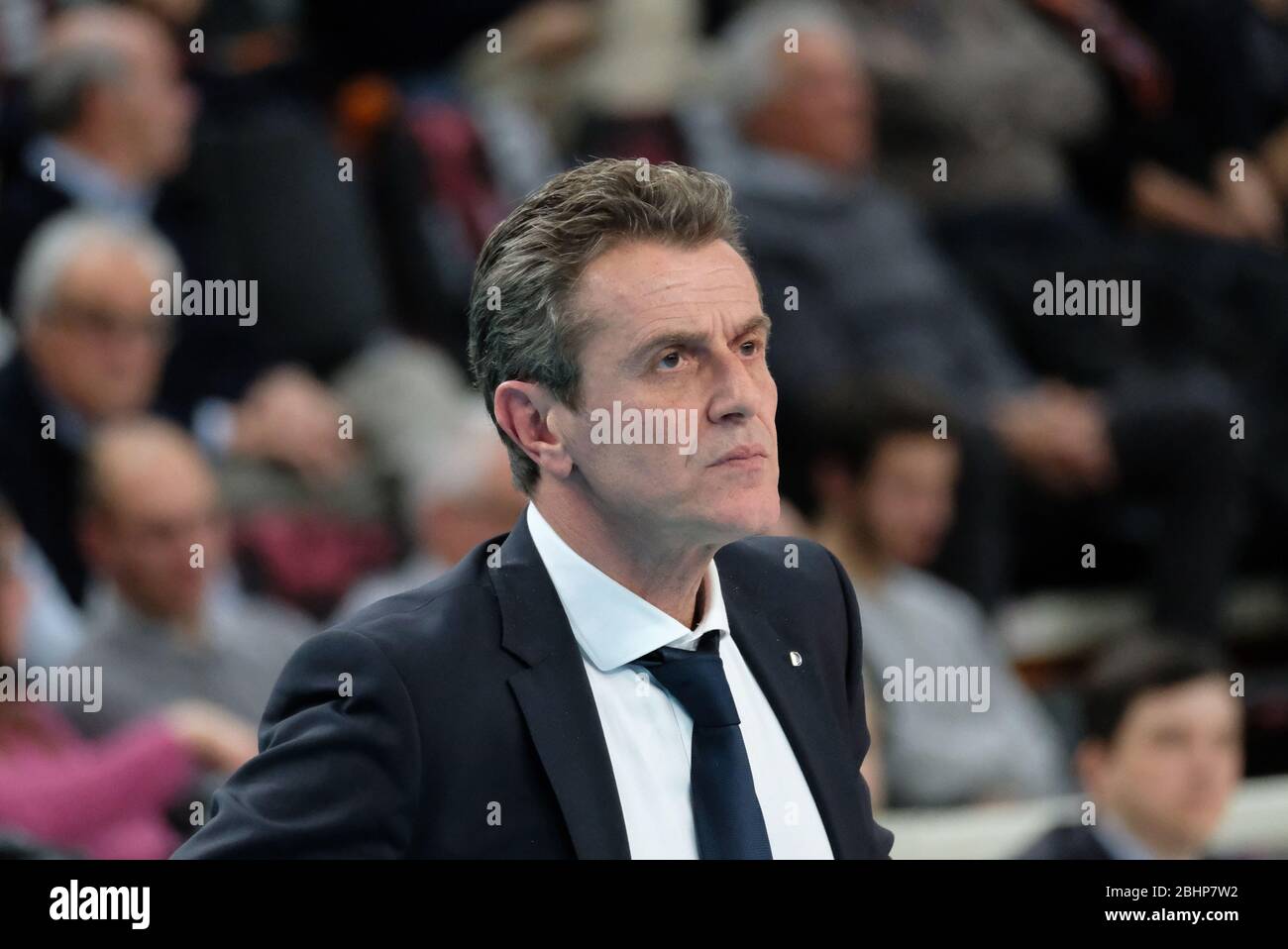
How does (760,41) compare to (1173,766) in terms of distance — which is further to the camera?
(760,41)

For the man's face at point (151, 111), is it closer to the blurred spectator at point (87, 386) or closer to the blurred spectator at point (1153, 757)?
the blurred spectator at point (87, 386)

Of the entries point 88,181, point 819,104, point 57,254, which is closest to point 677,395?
point 57,254

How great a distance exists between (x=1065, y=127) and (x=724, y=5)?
658mm

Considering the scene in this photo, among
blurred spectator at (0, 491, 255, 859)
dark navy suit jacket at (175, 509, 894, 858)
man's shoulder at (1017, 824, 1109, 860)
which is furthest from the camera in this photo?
man's shoulder at (1017, 824, 1109, 860)

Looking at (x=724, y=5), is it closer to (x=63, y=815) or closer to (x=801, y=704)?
(x=63, y=815)

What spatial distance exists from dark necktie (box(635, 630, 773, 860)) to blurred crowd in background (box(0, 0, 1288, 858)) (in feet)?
3.68

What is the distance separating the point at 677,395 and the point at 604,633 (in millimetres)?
166

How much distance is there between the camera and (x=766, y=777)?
1307 millimetres

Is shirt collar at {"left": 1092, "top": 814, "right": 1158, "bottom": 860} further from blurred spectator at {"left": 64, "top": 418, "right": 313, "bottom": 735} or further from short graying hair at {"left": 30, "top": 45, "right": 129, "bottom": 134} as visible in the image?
short graying hair at {"left": 30, "top": 45, "right": 129, "bottom": 134}

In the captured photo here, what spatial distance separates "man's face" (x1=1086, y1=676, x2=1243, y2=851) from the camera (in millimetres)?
2521

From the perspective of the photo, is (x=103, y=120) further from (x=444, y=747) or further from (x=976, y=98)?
(x=444, y=747)

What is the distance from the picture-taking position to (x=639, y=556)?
1.32 metres

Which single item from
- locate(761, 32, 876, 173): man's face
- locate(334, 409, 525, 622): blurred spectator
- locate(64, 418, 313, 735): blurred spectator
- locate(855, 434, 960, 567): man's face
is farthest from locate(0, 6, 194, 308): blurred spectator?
locate(855, 434, 960, 567): man's face
